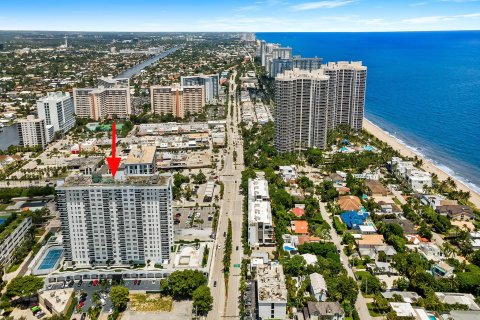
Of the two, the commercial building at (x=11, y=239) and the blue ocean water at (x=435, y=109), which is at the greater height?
the blue ocean water at (x=435, y=109)

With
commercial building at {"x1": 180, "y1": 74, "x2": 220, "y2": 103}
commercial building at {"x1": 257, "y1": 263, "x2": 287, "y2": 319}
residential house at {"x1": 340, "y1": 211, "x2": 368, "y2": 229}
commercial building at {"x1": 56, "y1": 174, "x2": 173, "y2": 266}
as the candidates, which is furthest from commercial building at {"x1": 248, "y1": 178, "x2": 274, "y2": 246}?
commercial building at {"x1": 180, "y1": 74, "x2": 220, "y2": 103}

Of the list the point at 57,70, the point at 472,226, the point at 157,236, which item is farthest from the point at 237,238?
the point at 57,70

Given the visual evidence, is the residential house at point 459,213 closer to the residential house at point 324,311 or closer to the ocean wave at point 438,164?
the ocean wave at point 438,164

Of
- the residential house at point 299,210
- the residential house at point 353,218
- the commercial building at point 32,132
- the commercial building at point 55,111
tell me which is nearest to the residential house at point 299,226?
the residential house at point 299,210

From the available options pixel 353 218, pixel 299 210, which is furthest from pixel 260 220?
pixel 353 218

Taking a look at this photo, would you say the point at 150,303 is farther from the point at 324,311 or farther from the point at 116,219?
the point at 324,311
